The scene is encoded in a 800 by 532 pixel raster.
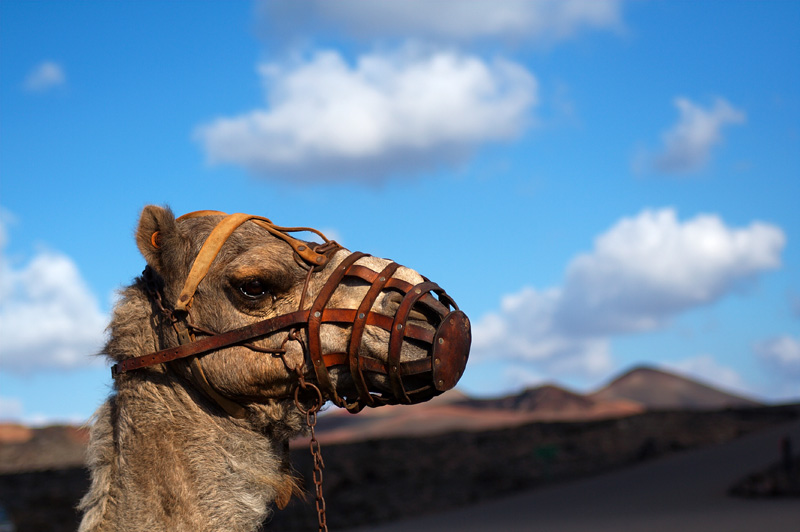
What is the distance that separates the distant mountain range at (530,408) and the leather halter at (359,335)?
30901 mm

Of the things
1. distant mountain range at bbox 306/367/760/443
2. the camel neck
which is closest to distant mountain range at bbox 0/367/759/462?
distant mountain range at bbox 306/367/760/443

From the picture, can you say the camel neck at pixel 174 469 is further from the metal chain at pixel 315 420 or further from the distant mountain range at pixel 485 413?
the distant mountain range at pixel 485 413

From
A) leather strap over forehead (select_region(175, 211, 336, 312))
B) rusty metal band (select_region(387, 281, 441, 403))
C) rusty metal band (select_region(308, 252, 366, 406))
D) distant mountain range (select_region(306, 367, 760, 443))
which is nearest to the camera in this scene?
rusty metal band (select_region(387, 281, 441, 403))

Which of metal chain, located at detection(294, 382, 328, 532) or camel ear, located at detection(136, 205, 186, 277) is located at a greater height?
camel ear, located at detection(136, 205, 186, 277)

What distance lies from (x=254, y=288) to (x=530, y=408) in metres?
39.0

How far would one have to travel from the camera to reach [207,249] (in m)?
3.05

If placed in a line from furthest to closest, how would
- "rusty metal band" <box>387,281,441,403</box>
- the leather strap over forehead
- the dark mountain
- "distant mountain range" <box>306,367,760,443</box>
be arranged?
the dark mountain
"distant mountain range" <box>306,367,760,443</box>
the leather strap over forehead
"rusty metal band" <box>387,281,441,403</box>

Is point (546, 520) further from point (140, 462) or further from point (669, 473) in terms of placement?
point (140, 462)

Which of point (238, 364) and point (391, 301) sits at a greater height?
point (391, 301)

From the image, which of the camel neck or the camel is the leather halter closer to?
the camel

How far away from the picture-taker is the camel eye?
9.88 feet

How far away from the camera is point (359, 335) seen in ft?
9.39

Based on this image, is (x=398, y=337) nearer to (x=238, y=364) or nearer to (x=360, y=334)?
(x=360, y=334)

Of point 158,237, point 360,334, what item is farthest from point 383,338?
point 158,237
